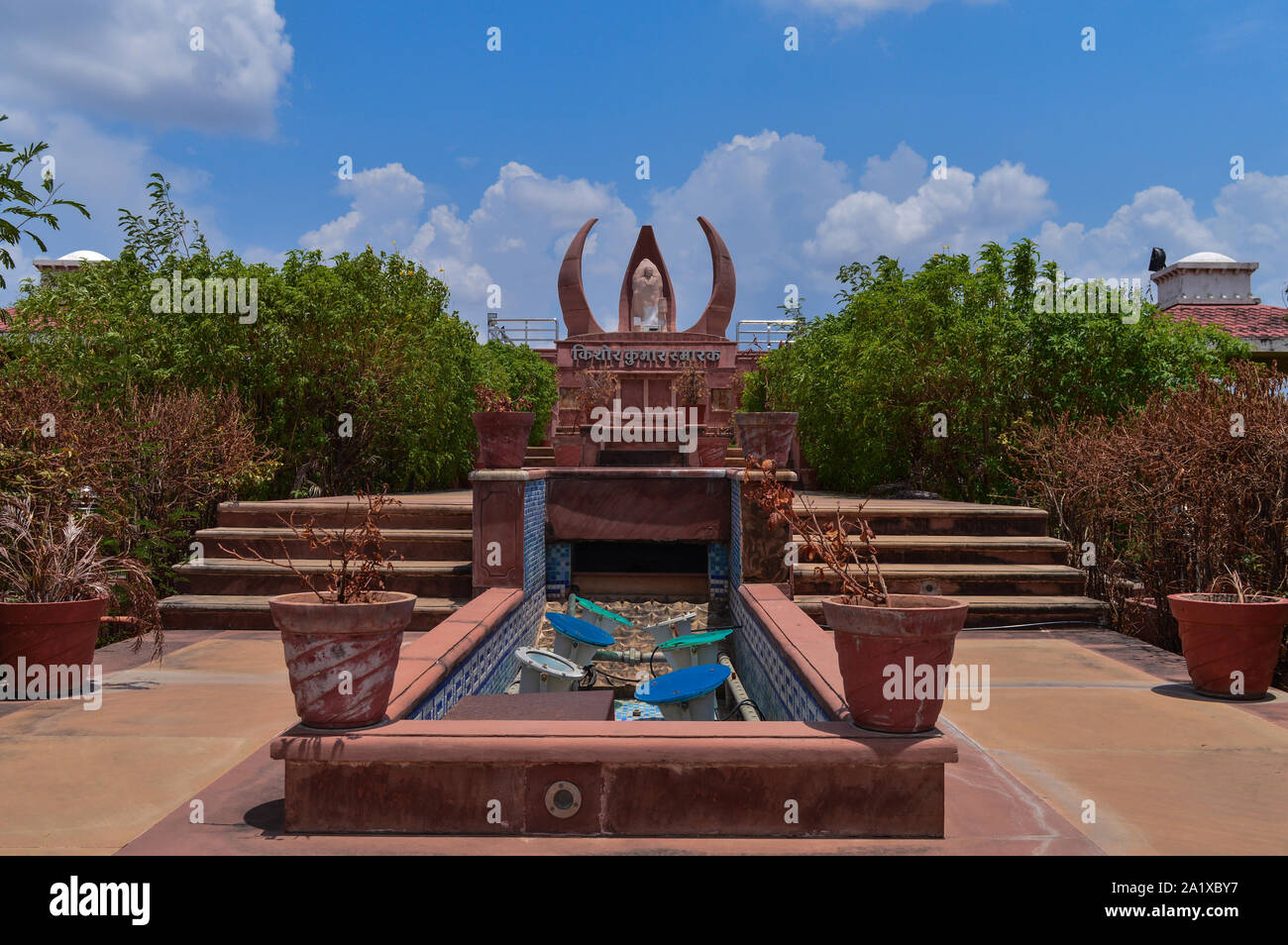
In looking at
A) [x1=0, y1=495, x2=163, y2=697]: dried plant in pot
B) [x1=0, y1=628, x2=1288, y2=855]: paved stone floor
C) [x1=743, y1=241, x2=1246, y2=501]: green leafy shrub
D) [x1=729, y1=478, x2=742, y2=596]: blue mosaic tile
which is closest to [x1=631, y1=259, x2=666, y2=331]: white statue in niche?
[x1=743, y1=241, x2=1246, y2=501]: green leafy shrub

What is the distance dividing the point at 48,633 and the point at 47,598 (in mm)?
209

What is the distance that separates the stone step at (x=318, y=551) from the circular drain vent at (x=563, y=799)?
515cm

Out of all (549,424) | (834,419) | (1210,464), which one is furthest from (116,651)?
(549,424)

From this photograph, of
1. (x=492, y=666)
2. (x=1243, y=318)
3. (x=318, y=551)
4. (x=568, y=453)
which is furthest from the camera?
(x=1243, y=318)

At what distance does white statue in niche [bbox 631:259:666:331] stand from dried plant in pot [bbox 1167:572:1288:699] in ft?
73.3

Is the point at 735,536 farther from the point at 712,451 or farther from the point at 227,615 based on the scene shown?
the point at 712,451

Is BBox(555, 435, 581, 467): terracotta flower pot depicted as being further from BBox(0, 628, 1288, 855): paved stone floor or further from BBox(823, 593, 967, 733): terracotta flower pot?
BBox(823, 593, 967, 733): terracotta flower pot

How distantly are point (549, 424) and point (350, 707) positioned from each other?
82.1 feet

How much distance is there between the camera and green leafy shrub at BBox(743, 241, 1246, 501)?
10.4 meters

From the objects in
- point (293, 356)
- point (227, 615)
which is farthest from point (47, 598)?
point (293, 356)

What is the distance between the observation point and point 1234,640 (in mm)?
5035

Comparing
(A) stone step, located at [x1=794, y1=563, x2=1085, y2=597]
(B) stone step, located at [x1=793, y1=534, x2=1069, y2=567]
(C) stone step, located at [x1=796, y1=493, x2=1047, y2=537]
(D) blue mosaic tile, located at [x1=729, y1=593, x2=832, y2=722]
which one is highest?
(C) stone step, located at [x1=796, y1=493, x2=1047, y2=537]
